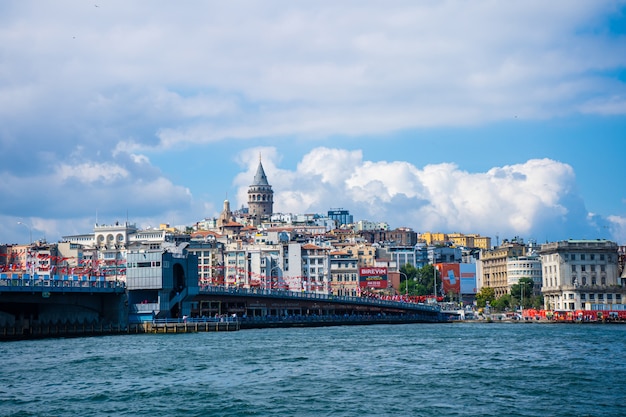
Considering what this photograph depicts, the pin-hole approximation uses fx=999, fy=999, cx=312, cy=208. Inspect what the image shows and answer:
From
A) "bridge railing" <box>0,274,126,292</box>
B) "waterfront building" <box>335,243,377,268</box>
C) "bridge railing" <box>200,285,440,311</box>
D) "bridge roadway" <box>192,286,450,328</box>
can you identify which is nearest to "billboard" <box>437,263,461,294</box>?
"waterfront building" <box>335,243,377,268</box>

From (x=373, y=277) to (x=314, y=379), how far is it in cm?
13446

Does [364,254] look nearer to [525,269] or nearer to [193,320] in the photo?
[525,269]

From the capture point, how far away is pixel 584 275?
5497 inches

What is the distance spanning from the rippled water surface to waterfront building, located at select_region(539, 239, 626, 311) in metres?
62.4

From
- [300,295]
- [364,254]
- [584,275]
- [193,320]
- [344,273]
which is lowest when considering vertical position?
[193,320]

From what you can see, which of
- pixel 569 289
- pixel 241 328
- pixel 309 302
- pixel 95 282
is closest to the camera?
pixel 95 282

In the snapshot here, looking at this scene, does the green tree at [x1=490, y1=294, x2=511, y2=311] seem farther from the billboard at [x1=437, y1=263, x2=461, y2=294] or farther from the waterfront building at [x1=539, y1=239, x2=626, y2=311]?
the billboard at [x1=437, y1=263, x2=461, y2=294]

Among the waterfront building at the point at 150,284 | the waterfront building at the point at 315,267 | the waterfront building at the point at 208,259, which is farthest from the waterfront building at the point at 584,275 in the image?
the waterfront building at the point at 150,284

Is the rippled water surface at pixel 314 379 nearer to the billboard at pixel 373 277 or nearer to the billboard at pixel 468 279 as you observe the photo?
the billboard at pixel 373 277

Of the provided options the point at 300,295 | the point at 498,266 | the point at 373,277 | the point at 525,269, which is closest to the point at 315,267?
the point at 373,277

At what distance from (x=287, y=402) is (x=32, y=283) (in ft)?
160

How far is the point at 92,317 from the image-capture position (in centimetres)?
9556

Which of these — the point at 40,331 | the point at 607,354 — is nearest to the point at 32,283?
the point at 40,331

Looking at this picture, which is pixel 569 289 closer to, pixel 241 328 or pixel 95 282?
pixel 241 328
